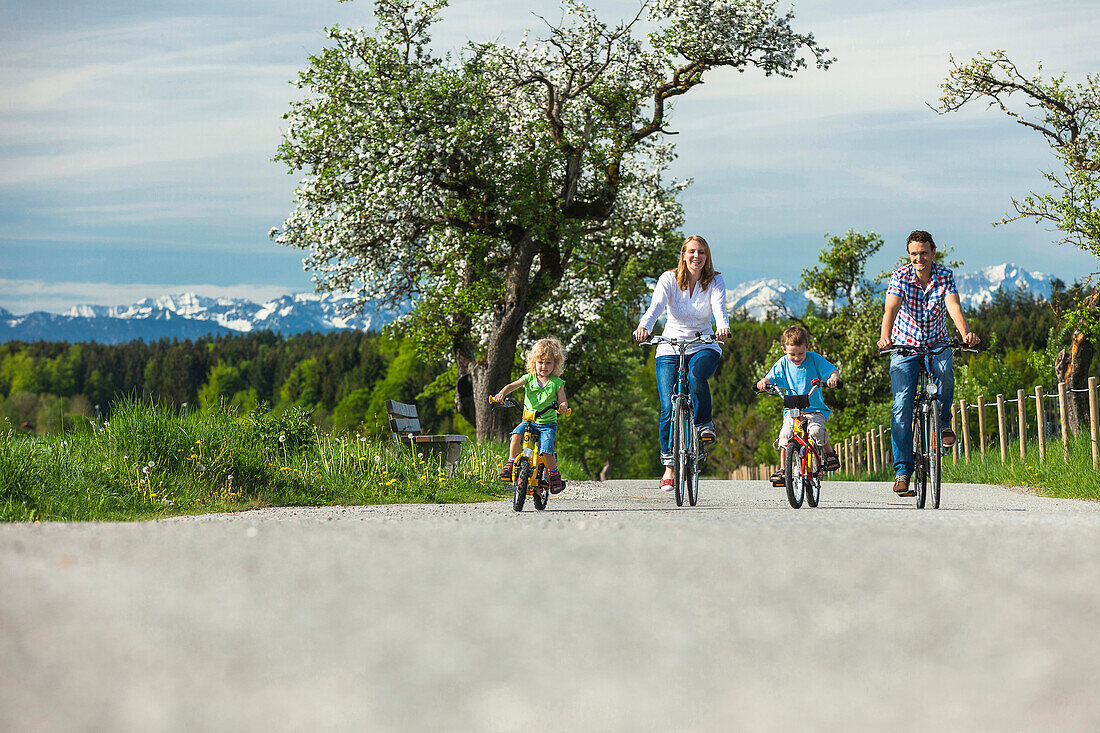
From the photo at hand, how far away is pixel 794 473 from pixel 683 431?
99cm

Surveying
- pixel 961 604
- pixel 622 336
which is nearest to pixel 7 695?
pixel 961 604

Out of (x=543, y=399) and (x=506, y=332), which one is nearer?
(x=543, y=399)

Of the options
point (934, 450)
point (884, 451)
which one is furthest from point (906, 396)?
point (884, 451)

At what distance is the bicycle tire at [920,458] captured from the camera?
8297 mm

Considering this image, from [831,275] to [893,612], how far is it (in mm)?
36047

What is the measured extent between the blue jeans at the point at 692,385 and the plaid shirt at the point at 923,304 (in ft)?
5.48

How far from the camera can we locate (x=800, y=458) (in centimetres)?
828

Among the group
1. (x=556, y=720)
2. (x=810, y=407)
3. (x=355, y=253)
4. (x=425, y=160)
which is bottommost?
(x=556, y=720)

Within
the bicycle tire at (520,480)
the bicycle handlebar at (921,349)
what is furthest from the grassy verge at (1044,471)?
the bicycle tire at (520,480)

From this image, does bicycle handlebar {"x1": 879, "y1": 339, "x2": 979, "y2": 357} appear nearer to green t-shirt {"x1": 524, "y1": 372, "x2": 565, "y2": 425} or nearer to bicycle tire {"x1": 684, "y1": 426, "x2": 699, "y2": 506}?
bicycle tire {"x1": 684, "y1": 426, "x2": 699, "y2": 506}

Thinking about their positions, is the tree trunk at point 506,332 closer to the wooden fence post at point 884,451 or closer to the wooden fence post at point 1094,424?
the wooden fence post at point 884,451

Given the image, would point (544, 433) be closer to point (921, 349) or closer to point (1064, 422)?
point (921, 349)

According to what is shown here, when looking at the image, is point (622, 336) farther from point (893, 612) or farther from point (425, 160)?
point (893, 612)

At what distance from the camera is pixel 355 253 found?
23.0m
